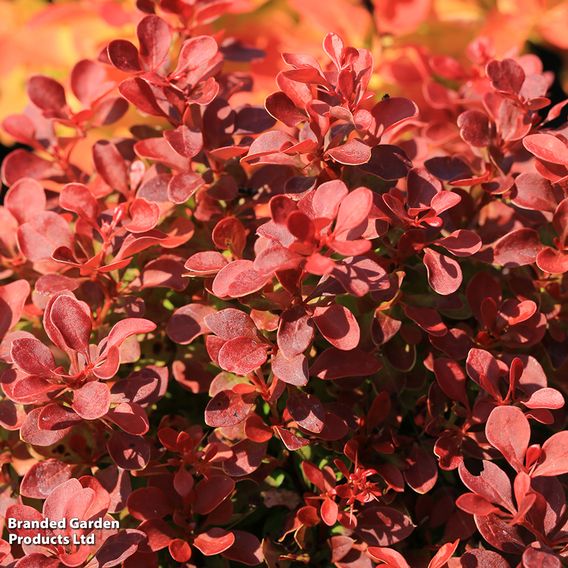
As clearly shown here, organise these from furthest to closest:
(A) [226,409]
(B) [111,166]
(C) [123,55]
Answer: (B) [111,166] → (C) [123,55] → (A) [226,409]

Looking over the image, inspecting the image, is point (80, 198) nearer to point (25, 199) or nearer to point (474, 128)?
point (25, 199)

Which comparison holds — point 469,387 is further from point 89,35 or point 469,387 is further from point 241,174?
point 89,35

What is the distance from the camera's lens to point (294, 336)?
2.60 ft

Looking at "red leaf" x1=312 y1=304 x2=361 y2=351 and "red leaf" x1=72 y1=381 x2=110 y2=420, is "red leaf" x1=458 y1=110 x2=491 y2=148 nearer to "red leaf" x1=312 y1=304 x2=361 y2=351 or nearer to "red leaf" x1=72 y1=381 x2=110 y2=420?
"red leaf" x1=312 y1=304 x2=361 y2=351

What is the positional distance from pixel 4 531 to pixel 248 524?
308mm

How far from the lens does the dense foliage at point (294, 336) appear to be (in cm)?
80

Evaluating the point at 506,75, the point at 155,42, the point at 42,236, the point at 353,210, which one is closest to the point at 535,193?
the point at 506,75

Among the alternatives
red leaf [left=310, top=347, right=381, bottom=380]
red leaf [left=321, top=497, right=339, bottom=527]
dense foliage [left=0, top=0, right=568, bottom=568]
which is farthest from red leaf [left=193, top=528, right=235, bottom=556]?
red leaf [left=310, top=347, right=381, bottom=380]

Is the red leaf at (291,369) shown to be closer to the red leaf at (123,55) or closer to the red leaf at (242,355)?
the red leaf at (242,355)

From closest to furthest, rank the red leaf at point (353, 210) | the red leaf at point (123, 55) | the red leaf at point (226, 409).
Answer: the red leaf at point (353, 210) < the red leaf at point (226, 409) < the red leaf at point (123, 55)

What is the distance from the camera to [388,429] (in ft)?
3.07

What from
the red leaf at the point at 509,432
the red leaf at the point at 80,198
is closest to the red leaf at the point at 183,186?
the red leaf at the point at 80,198

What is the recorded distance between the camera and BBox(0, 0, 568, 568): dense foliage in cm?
80

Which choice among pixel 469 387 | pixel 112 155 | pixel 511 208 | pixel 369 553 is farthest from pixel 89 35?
pixel 369 553
